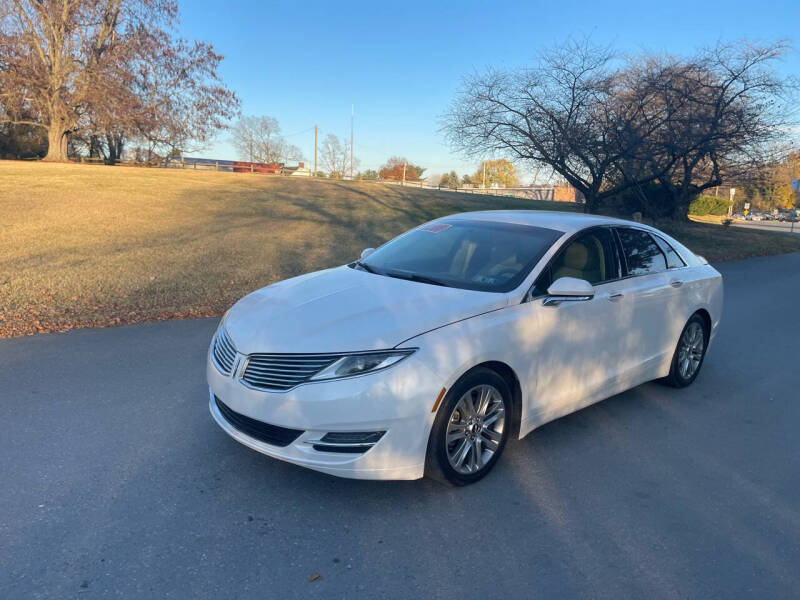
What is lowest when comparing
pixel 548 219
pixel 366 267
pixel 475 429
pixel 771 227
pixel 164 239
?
pixel 771 227

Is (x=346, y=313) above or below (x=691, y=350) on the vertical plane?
above

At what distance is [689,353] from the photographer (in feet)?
19.0

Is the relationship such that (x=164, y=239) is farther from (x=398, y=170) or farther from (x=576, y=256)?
(x=398, y=170)

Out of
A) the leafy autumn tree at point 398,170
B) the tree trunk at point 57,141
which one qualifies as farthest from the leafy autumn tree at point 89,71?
the leafy autumn tree at point 398,170

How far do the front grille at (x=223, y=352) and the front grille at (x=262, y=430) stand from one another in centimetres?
23

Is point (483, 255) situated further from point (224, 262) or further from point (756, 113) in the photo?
point (756, 113)

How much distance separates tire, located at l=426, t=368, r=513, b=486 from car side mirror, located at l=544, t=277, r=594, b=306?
2.29 feet

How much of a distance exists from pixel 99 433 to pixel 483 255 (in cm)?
299

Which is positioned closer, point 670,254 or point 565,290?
point 565,290

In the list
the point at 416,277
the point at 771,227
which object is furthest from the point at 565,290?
the point at 771,227

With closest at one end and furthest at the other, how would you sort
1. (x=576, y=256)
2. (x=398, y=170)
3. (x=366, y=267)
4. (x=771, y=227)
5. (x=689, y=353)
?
1. (x=576, y=256)
2. (x=366, y=267)
3. (x=689, y=353)
4. (x=771, y=227)
5. (x=398, y=170)

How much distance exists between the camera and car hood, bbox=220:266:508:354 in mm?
3346

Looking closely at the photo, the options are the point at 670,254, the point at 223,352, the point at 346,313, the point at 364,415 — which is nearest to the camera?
the point at 364,415

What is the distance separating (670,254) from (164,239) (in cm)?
1093
